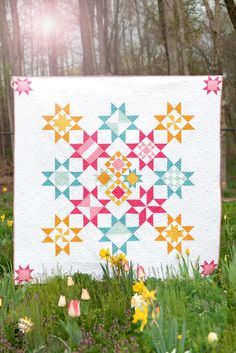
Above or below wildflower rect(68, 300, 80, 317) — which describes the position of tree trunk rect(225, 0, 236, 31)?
above

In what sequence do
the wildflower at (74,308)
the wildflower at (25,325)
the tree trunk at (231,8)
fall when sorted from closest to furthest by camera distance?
the wildflower at (74,308)
the wildflower at (25,325)
the tree trunk at (231,8)

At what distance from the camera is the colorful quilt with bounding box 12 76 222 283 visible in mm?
3629

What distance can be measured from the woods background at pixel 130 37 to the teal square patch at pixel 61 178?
6.58 metres

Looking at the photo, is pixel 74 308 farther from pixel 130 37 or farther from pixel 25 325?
pixel 130 37

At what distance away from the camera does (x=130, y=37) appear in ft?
88.2

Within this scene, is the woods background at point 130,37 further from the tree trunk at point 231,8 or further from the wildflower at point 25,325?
the wildflower at point 25,325

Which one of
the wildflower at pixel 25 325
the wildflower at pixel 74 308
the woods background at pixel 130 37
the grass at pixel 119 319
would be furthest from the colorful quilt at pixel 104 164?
the woods background at pixel 130 37

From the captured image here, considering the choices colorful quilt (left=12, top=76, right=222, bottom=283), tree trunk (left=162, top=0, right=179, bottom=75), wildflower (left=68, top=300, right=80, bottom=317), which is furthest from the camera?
tree trunk (left=162, top=0, right=179, bottom=75)

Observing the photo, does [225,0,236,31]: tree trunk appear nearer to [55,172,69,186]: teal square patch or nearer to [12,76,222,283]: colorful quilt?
[12,76,222,283]: colorful quilt

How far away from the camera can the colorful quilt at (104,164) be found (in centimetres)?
363

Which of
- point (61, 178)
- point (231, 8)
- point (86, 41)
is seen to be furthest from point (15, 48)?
point (61, 178)

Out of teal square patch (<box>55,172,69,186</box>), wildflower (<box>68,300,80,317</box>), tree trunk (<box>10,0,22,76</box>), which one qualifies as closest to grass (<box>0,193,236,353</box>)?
wildflower (<box>68,300,80,317</box>)

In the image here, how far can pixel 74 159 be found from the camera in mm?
3643

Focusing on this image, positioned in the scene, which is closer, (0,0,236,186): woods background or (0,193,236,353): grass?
(0,193,236,353): grass
